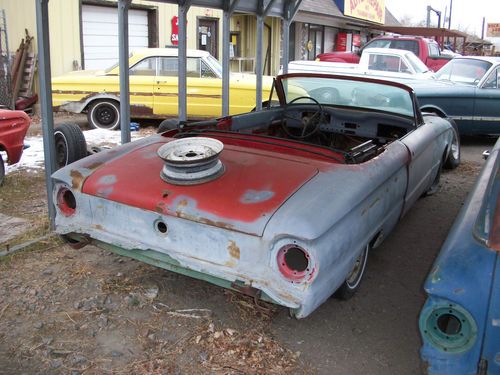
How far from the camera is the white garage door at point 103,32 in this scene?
12.5 metres

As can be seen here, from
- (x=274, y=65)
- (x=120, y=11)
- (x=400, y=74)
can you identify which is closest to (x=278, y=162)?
(x=120, y=11)

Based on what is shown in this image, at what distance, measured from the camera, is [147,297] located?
3.42m

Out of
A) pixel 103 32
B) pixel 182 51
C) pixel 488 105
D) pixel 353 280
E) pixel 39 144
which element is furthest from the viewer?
pixel 103 32

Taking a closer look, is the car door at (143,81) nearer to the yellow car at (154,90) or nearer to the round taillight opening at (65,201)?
the yellow car at (154,90)

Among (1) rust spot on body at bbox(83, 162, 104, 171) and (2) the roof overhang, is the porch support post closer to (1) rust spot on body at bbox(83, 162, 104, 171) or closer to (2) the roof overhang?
(1) rust spot on body at bbox(83, 162, 104, 171)

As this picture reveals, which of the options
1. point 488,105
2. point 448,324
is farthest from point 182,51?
point 488,105

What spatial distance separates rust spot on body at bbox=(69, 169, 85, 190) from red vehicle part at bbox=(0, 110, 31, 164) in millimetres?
2558

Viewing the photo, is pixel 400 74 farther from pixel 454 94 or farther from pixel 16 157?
pixel 16 157

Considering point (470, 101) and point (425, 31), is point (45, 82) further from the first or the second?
point (425, 31)

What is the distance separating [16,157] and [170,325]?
3.53 metres

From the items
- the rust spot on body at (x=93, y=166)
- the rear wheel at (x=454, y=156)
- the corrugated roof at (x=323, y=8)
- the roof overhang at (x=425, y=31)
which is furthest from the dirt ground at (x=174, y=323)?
the roof overhang at (x=425, y=31)

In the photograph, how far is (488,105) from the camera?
8.67 m

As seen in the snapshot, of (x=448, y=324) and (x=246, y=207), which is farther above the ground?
(x=246, y=207)

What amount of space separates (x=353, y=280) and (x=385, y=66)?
27.6 ft
